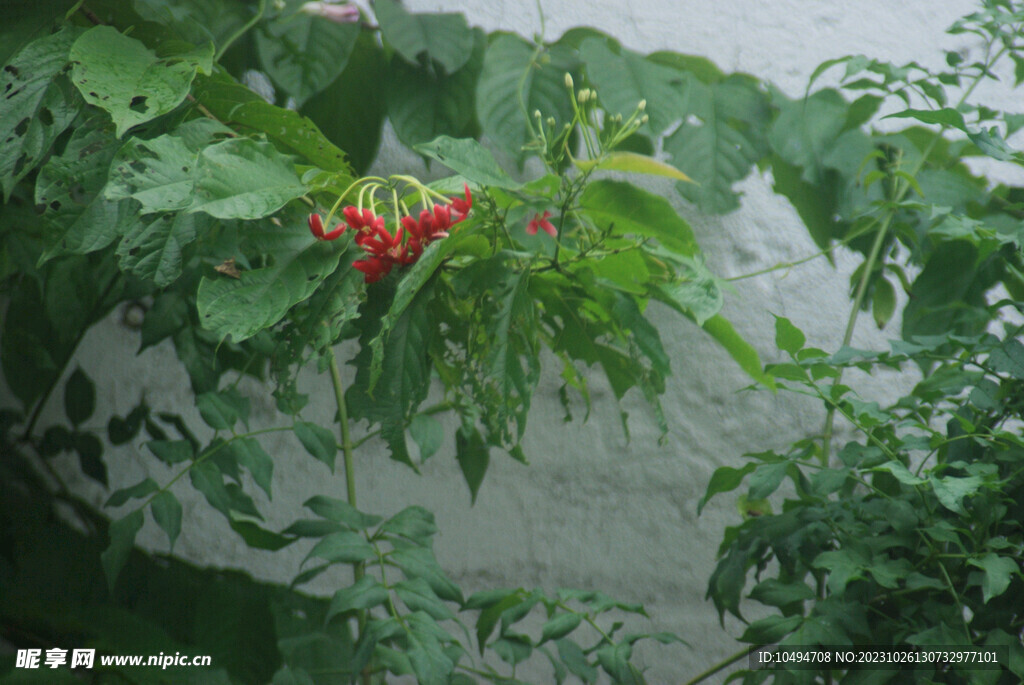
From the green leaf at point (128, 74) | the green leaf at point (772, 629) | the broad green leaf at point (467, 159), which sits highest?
the broad green leaf at point (467, 159)

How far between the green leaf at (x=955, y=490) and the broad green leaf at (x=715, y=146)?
19.4 inches

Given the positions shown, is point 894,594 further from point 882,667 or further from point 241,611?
point 241,611

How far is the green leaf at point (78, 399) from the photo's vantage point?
1.04m

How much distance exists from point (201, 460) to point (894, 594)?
28.2 inches

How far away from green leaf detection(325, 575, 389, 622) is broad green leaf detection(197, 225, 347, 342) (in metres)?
0.26

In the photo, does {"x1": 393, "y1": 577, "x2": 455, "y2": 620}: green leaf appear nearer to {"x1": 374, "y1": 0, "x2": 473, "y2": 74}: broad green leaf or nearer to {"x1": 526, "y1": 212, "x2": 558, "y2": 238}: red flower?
{"x1": 526, "y1": 212, "x2": 558, "y2": 238}: red flower

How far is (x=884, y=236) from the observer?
1.02 meters

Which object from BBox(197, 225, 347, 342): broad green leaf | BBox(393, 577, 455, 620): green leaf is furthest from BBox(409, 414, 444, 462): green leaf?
BBox(197, 225, 347, 342): broad green leaf

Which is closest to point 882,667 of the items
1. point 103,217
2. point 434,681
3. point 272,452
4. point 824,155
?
point 434,681

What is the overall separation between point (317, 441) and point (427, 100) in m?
0.48

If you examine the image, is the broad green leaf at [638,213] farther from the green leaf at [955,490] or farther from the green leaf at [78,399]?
the green leaf at [78,399]

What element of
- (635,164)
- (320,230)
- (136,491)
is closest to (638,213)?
(635,164)

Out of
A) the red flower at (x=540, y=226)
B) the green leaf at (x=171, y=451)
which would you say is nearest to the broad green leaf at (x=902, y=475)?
the red flower at (x=540, y=226)

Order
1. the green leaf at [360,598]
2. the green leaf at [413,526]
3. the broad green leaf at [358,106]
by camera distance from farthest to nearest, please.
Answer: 1. the broad green leaf at [358,106]
2. the green leaf at [413,526]
3. the green leaf at [360,598]
